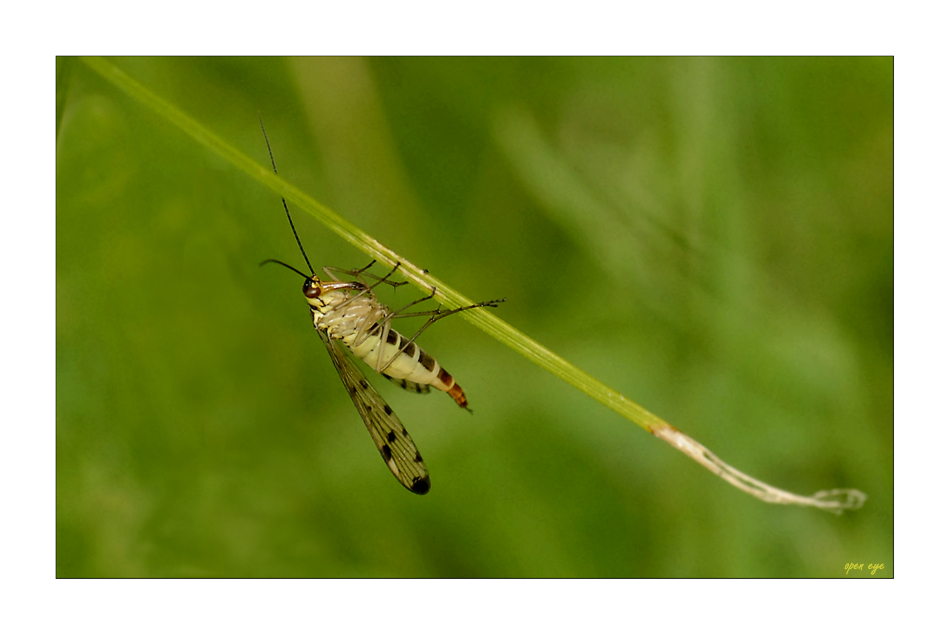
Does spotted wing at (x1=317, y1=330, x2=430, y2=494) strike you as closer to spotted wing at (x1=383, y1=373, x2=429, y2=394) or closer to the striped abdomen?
the striped abdomen

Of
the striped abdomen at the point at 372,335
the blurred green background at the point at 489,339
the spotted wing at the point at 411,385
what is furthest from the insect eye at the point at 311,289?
the blurred green background at the point at 489,339

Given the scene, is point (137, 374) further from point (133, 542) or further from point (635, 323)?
point (635, 323)

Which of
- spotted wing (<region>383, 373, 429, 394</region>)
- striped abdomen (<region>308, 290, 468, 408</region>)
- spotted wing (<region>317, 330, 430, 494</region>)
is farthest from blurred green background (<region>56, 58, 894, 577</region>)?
spotted wing (<region>317, 330, 430, 494</region>)

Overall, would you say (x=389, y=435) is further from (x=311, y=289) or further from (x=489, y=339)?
(x=489, y=339)

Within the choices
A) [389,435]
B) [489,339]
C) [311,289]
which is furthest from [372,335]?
[489,339]

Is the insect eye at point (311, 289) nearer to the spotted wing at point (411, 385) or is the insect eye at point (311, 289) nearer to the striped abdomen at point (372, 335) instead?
the striped abdomen at point (372, 335)

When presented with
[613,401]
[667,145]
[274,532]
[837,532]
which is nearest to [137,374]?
[274,532]
